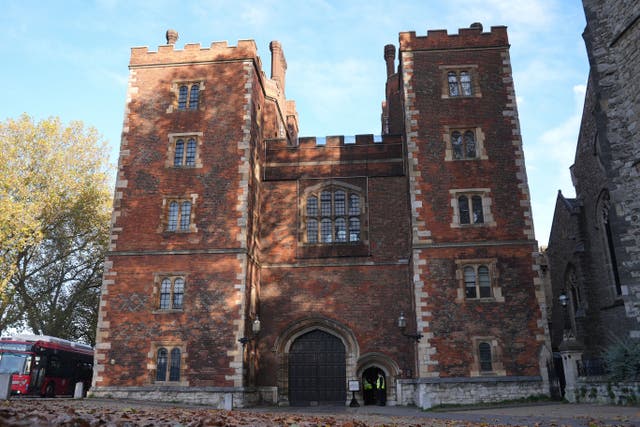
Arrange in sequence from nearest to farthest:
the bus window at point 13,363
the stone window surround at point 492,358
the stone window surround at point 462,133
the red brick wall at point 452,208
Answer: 1. the stone window surround at point 492,358
2. the red brick wall at point 452,208
3. the stone window surround at point 462,133
4. the bus window at point 13,363

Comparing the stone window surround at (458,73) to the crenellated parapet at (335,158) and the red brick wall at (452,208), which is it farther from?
the crenellated parapet at (335,158)

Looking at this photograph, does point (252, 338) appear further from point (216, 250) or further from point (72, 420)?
point (72, 420)

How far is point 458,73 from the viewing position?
23.8 m

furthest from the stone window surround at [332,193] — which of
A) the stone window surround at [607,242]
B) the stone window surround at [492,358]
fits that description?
the stone window surround at [607,242]

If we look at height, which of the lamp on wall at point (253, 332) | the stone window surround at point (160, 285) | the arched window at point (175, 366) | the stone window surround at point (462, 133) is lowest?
the arched window at point (175, 366)

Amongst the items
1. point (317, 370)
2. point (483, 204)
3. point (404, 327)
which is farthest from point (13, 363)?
point (483, 204)

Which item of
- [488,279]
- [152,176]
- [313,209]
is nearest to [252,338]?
[313,209]

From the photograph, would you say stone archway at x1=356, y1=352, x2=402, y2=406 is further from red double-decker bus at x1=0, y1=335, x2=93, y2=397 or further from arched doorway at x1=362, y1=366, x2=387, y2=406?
red double-decker bus at x1=0, y1=335, x2=93, y2=397

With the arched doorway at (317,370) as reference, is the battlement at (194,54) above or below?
above

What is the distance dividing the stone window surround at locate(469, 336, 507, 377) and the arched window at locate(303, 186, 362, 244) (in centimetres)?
687

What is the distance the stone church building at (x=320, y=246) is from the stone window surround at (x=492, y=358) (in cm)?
5

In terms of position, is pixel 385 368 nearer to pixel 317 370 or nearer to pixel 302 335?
pixel 317 370

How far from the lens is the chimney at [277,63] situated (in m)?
31.8

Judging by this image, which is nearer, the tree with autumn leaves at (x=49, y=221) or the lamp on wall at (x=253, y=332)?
the lamp on wall at (x=253, y=332)
